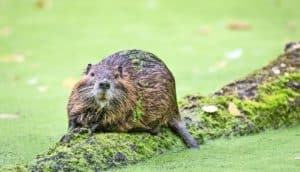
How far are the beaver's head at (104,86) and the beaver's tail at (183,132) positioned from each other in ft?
1.65

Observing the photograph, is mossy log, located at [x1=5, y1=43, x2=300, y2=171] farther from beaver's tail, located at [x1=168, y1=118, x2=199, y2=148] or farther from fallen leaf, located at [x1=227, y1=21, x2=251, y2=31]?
fallen leaf, located at [x1=227, y1=21, x2=251, y2=31]

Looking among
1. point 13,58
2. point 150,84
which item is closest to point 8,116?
point 150,84

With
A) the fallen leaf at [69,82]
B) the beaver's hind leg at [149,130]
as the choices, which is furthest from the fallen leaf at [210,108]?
the fallen leaf at [69,82]

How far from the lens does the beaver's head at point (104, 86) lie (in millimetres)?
5510

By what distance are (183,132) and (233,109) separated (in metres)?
0.59

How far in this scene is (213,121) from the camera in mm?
6262

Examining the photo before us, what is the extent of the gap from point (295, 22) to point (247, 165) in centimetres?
710

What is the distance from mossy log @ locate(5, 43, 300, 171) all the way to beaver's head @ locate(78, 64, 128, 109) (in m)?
0.21

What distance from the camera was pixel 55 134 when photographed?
6.60 m

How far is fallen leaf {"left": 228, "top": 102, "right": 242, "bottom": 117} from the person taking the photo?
21.0 ft

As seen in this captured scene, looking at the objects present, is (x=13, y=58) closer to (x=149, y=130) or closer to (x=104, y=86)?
(x=149, y=130)

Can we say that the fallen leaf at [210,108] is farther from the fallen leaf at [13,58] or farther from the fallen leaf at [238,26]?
the fallen leaf at [238,26]

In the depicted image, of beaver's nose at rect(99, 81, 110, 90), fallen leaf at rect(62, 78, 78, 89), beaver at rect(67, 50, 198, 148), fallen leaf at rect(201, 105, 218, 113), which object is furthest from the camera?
fallen leaf at rect(62, 78, 78, 89)

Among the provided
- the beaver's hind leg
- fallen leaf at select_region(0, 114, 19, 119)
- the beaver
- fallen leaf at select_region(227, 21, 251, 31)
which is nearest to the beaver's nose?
the beaver
